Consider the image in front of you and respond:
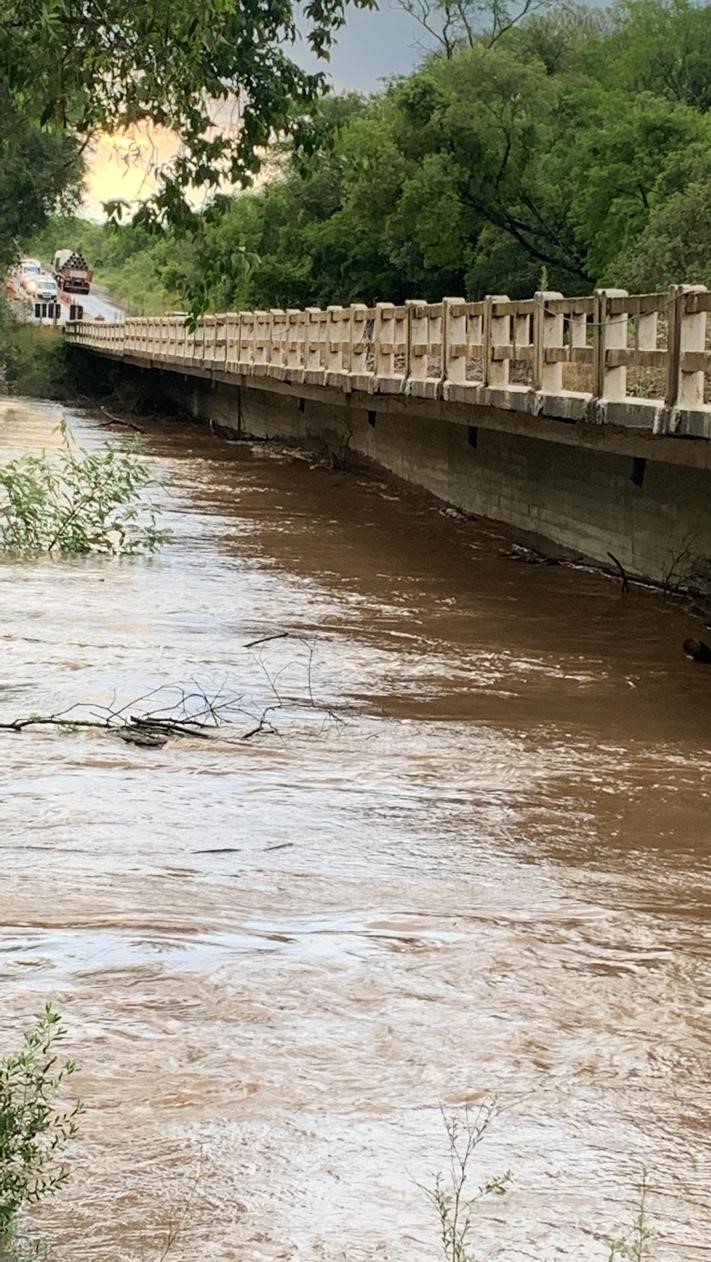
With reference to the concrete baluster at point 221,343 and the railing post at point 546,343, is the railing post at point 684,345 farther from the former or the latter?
the concrete baluster at point 221,343

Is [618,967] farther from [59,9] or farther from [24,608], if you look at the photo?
[24,608]

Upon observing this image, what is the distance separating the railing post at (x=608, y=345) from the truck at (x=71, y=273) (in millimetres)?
103950

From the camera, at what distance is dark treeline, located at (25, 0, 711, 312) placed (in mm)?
41500

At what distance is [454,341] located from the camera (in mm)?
20469

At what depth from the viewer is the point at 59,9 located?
7078 millimetres

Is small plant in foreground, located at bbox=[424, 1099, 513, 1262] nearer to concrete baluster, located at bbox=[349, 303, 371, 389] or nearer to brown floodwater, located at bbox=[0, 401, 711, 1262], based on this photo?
brown floodwater, located at bbox=[0, 401, 711, 1262]

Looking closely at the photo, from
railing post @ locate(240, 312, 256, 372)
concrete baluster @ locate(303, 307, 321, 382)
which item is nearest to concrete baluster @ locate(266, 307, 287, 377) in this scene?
railing post @ locate(240, 312, 256, 372)

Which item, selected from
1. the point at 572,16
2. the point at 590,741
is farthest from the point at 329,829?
the point at 572,16

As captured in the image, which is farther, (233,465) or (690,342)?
(233,465)

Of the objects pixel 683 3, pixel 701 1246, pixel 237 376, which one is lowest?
pixel 701 1246

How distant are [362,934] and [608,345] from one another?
912 cm

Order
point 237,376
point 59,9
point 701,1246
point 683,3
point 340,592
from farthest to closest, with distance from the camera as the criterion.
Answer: point 683,3, point 237,376, point 340,592, point 59,9, point 701,1246

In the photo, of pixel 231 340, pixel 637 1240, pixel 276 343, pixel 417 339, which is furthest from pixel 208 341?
pixel 637 1240

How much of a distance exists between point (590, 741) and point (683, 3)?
45383 mm
